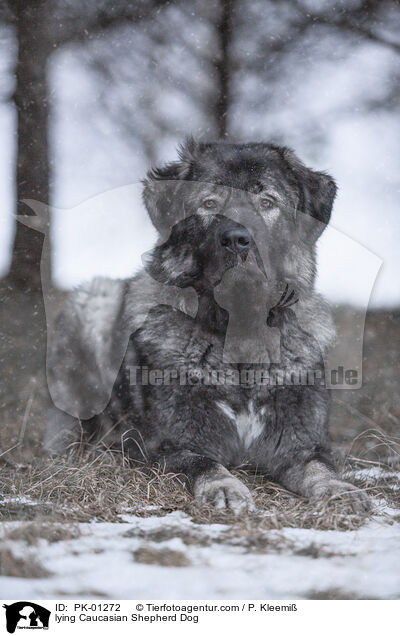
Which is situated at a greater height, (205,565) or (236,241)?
(236,241)

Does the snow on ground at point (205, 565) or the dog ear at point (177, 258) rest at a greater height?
the dog ear at point (177, 258)

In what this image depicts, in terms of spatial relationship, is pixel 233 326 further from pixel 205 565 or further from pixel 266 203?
pixel 205 565

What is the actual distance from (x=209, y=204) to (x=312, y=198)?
0.64m

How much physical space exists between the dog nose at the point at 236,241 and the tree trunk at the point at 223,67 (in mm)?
1917

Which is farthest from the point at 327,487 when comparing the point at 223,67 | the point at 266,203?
the point at 223,67

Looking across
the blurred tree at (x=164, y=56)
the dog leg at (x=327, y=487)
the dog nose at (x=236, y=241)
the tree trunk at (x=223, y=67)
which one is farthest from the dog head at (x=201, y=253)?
the tree trunk at (x=223, y=67)

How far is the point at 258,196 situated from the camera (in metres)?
2.70

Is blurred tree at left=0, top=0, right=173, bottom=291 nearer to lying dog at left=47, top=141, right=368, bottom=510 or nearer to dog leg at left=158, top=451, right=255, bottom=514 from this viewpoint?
lying dog at left=47, top=141, right=368, bottom=510

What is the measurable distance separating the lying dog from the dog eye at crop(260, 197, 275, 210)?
0.01m

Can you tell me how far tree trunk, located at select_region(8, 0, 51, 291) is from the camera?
3.94 meters

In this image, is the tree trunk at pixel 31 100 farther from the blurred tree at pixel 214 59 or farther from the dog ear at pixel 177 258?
the dog ear at pixel 177 258

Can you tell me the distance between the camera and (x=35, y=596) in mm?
1386

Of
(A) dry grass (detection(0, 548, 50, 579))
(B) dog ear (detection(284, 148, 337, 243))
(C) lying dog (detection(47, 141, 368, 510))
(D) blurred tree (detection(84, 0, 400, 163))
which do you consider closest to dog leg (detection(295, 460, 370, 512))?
(C) lying dog (detection(47, 141, 368, 510))

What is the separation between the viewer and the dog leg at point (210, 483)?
2.00 meters
